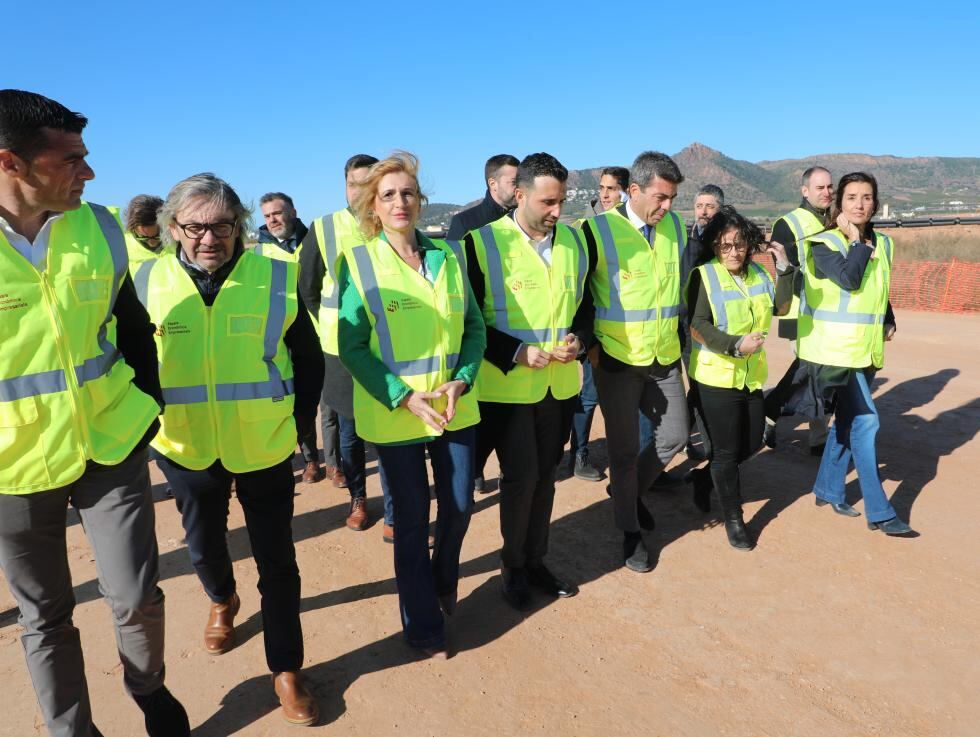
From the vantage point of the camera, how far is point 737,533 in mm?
4355

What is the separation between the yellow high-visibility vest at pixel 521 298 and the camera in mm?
3490

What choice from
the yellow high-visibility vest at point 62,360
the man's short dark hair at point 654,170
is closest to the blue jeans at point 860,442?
the man's short dark hair at point 654,170

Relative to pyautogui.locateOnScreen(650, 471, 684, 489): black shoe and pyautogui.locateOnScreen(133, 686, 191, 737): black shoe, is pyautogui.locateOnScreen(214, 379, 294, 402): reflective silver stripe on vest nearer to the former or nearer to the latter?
pyautogui.locateOnScreen(133, 686, 191, 737): black shoe

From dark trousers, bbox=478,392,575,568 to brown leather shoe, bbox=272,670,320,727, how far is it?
49.4 inches

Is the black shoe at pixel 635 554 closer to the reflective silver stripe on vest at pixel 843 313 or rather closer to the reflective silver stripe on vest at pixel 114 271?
the reflective silver stripe on vest at pixel 843 313

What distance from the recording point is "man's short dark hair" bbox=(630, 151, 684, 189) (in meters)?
3.88

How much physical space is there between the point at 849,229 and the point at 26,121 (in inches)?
171

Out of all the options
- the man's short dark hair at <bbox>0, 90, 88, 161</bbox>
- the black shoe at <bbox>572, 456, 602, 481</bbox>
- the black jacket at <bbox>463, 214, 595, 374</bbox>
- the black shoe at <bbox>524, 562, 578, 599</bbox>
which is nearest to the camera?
the man's short dark hair at <bbox>0, 90, 88, 161</bbox>

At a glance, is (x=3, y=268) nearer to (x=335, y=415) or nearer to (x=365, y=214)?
(x=365, y=214)

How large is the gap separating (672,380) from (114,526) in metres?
3.02

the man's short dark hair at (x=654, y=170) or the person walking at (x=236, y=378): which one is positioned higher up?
the man's short dark hair at (x=654, y=170)

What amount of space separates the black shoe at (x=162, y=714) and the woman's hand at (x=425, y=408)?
1.42m

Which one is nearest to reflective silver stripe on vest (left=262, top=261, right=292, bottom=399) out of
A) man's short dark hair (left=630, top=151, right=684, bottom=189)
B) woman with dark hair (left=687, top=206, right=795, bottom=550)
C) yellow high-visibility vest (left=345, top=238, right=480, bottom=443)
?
yellow high-visibility vest (left=345, top=238, right=480, bottom=443)

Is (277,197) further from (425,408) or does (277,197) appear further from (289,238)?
(425,408)
